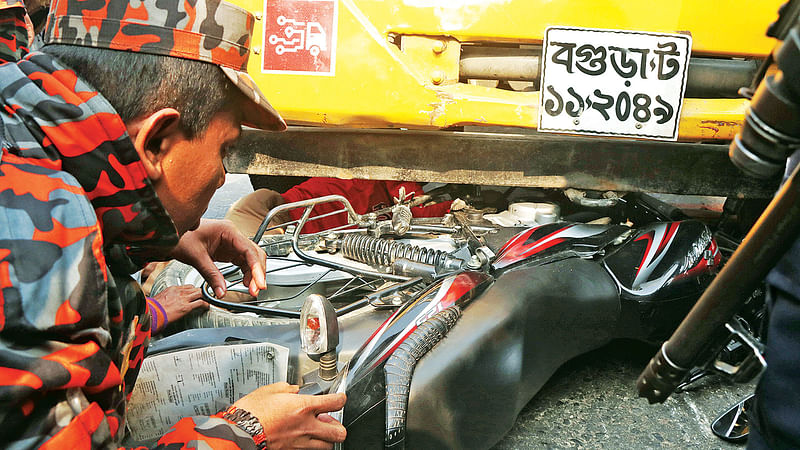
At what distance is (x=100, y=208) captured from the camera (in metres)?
0.97

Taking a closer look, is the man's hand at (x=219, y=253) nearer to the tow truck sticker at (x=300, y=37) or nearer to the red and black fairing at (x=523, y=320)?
the red and black fairing at (x=523, y=320)

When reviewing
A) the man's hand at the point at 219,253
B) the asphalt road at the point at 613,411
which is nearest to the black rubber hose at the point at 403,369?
the man's hand at the point at 219,253

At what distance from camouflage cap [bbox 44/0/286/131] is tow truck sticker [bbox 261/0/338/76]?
1.22 m

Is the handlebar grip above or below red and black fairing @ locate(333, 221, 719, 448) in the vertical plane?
above

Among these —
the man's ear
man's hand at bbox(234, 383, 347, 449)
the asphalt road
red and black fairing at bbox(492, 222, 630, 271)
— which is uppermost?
the man's ear

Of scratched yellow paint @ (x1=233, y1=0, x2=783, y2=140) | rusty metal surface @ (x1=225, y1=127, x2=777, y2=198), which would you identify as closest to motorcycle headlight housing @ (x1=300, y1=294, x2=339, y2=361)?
scratched yellow paint @ (x1=233, y1=0, x2=783, y2=140)

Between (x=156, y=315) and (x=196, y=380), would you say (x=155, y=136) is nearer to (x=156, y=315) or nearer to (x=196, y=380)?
(x=196, y=380)

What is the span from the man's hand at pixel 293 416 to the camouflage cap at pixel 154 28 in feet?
2.01

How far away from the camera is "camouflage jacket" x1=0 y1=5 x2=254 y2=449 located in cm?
80

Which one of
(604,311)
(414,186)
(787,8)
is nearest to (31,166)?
(787,8)

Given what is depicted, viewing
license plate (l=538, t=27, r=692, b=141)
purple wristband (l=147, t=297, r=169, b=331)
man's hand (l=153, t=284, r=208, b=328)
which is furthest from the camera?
license plate (l=538, t=27, r=692, b=141)

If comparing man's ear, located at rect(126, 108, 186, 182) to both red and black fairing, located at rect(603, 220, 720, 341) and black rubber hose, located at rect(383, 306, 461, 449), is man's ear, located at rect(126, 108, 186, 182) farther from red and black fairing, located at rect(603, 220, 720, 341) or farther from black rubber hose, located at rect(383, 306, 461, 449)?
red and black fairing, located at rect(603, 220, 720, 341)

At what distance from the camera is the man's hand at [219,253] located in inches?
61.5

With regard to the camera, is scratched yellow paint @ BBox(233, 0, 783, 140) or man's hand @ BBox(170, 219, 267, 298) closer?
man's hand @ BBox(170, 219, 267, 298)
